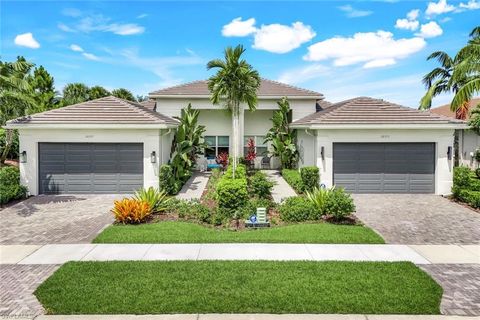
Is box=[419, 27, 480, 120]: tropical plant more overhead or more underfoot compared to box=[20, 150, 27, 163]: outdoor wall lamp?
more overhead

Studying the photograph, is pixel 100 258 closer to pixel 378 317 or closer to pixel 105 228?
pixel 105 228

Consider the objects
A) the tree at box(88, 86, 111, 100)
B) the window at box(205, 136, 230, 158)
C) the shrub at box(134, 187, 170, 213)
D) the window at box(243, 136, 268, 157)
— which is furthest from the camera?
the tree at box(88, 86, 111, 100)

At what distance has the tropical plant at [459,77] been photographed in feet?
51.2

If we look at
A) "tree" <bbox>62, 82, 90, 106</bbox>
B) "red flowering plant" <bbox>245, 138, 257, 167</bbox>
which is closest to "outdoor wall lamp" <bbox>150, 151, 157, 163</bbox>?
"red flowering plant" <bbox>245, 138, 257, 167</bbox>

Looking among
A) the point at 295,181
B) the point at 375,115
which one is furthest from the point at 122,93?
the point at 375,115

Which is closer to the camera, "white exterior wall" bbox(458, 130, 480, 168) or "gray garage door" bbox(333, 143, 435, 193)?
"gray garage door" bbox(333, 143, 435, 193)

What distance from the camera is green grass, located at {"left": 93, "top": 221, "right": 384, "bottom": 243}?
993cm

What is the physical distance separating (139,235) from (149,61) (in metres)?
17.0

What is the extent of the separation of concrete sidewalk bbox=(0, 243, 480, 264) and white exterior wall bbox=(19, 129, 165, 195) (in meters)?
7.24

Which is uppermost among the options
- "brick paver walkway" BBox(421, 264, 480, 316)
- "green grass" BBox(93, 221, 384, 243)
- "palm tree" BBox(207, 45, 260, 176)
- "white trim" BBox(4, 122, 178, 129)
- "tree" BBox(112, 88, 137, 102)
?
"tree" BBox(112, 88, 137, 102)

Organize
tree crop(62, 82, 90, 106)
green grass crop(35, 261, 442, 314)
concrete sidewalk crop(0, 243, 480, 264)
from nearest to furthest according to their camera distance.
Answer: green grass crop(35, 261, 442, 314)
concrete sidewalk crop(0, 243, 480, 264)
tree crop(62, 82, 90, 106)

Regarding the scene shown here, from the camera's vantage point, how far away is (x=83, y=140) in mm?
16594

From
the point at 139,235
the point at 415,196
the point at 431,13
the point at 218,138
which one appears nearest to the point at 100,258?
the point at 139,235

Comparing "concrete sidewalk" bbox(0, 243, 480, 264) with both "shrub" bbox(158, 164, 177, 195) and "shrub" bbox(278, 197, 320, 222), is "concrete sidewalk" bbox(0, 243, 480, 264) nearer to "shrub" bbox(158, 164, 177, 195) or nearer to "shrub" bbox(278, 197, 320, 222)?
"shrub" bbox(278, 197, 320, 222)
